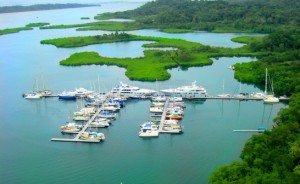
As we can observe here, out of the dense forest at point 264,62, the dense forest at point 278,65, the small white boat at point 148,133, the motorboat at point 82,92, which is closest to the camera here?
the dense forest at point 264,62

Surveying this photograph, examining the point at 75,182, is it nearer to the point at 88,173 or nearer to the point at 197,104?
the point at 88,173

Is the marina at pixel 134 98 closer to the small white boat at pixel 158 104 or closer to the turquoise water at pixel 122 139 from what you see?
the small white boat at pixel 158 104

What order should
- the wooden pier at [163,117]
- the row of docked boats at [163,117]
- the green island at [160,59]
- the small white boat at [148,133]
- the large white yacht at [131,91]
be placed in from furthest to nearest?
the green island at [160,59] < the large white yacht at [131,91] < the wooden pier at [163,117] < the row of docked boats at [163,117] < the small white boat at [148,133]

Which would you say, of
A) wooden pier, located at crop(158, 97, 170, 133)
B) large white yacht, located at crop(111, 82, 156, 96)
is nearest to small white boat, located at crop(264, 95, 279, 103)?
wooden pier, located at crop(158, 97, 170, 133)

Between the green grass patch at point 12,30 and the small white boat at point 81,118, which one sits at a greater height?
the green grass patch at point 12,30

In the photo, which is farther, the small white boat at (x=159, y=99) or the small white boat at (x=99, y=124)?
the small white boat at (x=159, y=99)

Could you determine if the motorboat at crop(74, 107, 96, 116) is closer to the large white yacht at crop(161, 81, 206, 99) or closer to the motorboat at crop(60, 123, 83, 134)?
the motorboat at crop(60, 123, 83, 134)

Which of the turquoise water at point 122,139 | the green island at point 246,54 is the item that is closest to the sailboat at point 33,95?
the turquoise water at point 122,139
